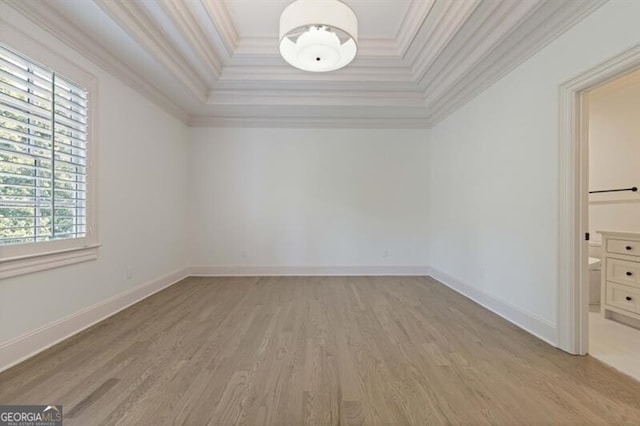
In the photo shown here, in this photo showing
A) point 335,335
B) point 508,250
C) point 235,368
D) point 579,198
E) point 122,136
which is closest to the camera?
point 235,368

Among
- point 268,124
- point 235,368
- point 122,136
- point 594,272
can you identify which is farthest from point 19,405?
point 594,272

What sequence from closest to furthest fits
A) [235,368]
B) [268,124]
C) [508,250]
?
[235,368]
[508,250]
[268,124]

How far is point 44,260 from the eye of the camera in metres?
2.42

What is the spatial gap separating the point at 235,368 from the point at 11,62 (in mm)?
2729

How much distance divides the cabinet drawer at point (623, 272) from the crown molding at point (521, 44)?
7.42 ft

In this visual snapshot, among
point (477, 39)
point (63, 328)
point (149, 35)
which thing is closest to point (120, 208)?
point (63, 328)

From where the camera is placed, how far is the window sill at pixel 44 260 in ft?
7.04

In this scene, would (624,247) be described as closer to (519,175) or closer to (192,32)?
(519,175)

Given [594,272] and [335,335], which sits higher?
[594,272]

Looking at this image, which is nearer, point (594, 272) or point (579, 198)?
point (579, 198)

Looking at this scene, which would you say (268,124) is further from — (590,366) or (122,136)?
(590,366)

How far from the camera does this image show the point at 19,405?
1.75 metres

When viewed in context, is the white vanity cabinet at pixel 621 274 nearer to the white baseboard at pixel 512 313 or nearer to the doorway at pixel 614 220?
the doorway at pixel 614 220

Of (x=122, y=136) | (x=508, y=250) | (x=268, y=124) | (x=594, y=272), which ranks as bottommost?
(x=594, y=272)
